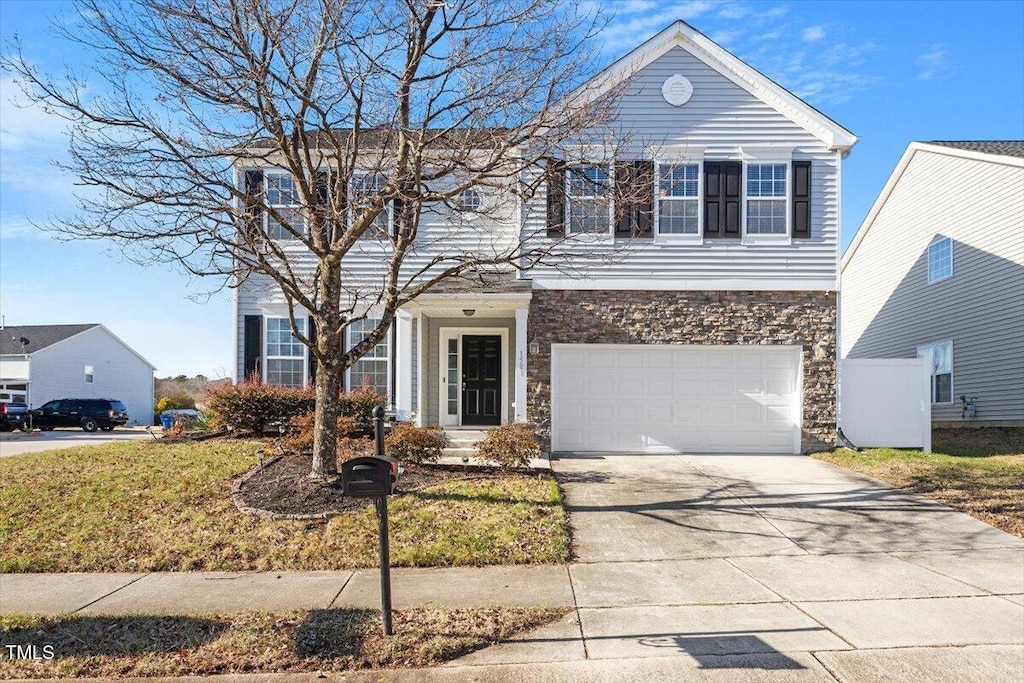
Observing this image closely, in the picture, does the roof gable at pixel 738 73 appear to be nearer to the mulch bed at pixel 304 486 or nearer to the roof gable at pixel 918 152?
the roof gable at pixel 918 152

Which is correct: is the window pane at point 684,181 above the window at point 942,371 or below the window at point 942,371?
above

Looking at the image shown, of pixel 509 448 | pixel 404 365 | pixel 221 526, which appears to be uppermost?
pixel 404 365

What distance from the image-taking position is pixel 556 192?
37.3 feet

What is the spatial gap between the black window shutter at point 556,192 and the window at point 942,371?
43.2 feet

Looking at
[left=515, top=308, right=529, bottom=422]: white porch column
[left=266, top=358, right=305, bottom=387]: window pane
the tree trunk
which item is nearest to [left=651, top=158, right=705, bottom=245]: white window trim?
[left=515, top=308, right=529, bottom=422]: white porch column

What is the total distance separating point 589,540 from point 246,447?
677cm

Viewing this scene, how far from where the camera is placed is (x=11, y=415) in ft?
92.7

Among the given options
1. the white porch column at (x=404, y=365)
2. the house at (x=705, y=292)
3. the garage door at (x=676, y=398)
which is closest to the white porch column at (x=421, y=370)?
the white porch column at (x=404, y=365)

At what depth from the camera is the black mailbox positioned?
605cm

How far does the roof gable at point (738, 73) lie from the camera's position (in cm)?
1505

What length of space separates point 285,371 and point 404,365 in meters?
2.72

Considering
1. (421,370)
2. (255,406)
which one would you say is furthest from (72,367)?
(421,370)

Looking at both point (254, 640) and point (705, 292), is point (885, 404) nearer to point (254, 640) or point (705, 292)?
point (705, 292)

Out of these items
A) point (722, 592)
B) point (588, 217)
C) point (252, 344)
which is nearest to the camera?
point (722, 592)
